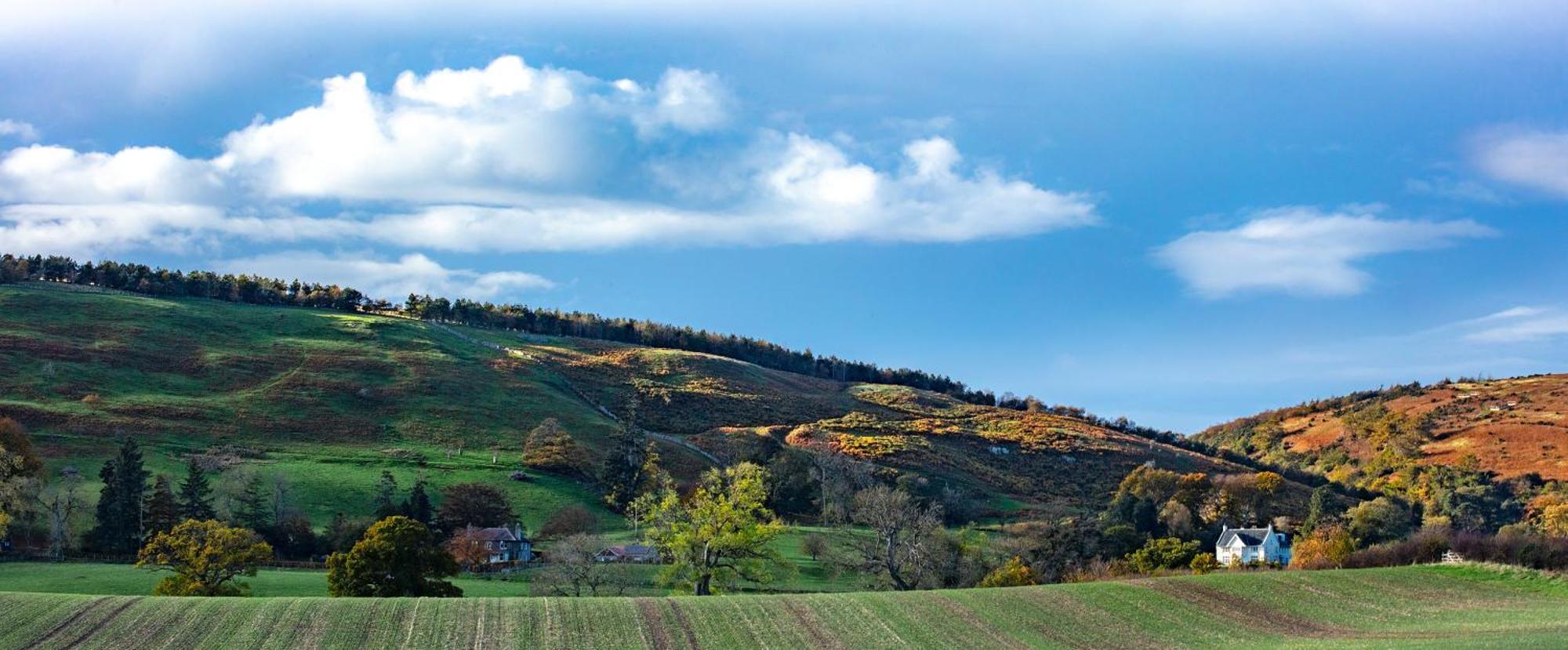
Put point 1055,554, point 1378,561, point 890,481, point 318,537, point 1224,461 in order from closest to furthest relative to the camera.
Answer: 1. point 1378,561
2. point 1055,554
3. point 318,537
4. point 890,481
5. point 1224,461

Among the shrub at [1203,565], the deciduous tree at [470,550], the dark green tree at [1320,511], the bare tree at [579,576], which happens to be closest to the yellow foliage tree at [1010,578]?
the shrub at [1203,565]

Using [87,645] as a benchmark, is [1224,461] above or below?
above

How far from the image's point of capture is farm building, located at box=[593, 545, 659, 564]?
261 feet

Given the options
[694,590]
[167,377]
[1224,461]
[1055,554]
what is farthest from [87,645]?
[1224,461]

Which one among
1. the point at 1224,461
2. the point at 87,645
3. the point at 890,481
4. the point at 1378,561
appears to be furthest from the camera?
the point at 1224,461

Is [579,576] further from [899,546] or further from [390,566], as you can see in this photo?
[899,546]

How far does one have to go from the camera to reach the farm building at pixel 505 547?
284 ft

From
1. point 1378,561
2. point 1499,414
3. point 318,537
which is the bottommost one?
point 318,537

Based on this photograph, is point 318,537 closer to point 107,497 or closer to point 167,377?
point 107,497

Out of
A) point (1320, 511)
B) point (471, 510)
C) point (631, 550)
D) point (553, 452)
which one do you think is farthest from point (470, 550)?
point (1320, 511)

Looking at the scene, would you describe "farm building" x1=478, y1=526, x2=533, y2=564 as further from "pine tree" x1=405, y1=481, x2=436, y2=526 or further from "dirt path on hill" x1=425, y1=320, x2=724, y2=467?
"dirt path on hill" x1=425, y1=320, x2=724, y2=467

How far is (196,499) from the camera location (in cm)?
8625

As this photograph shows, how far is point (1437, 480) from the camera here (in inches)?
6329

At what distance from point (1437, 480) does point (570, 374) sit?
114643mm
